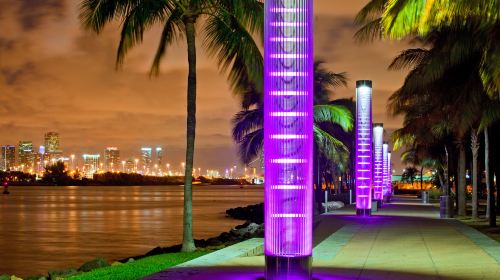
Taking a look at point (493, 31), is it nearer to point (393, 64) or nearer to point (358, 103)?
point (393, 64)

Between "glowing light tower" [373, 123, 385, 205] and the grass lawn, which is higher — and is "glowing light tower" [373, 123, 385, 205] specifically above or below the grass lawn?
above

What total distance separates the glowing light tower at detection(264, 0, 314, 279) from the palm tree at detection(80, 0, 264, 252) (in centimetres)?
631

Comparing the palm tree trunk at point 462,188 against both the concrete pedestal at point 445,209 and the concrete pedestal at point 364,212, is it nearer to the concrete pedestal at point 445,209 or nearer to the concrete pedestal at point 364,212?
the concrete pedestal at point 445,209

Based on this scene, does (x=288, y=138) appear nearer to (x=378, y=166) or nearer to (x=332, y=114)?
(x=332, y=114)

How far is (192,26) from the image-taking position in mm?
18000

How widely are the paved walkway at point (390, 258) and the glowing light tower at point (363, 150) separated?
26.4ft

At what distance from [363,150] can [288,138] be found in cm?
2033

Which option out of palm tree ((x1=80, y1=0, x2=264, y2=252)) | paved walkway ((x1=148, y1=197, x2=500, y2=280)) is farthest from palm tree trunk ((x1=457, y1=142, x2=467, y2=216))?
Answer: palm tree ((x1=80, y1=0, x2=264, y2=252))

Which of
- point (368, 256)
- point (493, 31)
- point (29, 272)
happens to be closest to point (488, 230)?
point (493, 31)

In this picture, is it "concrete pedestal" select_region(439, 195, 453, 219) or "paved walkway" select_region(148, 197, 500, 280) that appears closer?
"paved walkway" select_region(148, 197, 500, 280)

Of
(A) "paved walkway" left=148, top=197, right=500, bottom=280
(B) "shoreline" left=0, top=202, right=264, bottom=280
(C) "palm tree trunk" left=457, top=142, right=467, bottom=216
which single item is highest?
(C) "palm tree trunk" left=457, top=142, right=467, bottom=216

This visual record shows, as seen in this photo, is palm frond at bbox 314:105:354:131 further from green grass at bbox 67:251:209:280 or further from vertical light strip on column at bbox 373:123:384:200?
green grass at bbox 67:251:209:280

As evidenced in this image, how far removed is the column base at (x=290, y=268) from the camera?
10852 millimetres

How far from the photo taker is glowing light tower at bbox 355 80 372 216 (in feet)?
101
